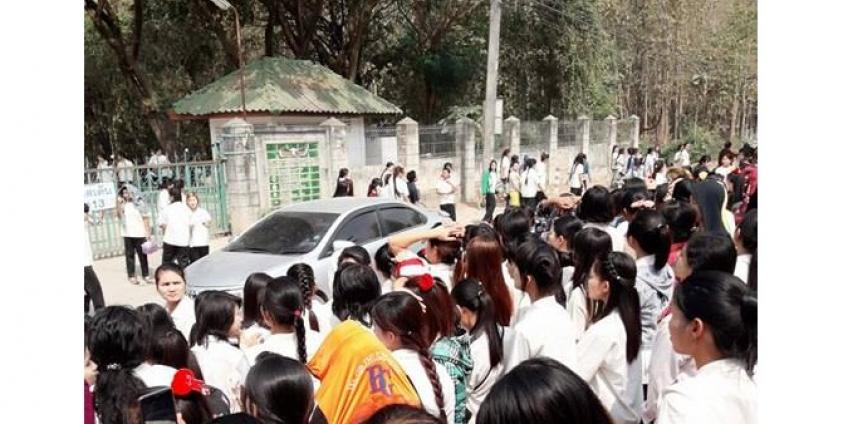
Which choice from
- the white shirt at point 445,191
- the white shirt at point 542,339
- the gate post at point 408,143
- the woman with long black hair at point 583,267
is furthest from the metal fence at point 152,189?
the white shirt at point 542,339

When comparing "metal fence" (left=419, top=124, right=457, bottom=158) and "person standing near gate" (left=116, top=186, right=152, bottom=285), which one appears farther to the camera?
"metal fence" (left=419, top=124, right=457, bottom=158)

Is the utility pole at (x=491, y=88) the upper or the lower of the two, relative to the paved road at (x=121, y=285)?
upper

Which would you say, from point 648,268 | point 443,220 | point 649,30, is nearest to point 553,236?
point 648,268

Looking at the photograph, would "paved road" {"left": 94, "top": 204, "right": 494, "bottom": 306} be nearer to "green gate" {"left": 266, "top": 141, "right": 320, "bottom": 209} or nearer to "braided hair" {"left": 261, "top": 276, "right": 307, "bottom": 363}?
"green gate" {"left": 266, "top": 141, "right": 320, "bottom": 209}

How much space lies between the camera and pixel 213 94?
15031 millimetres

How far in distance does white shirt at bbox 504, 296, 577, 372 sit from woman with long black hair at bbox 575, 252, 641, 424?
0.06 m

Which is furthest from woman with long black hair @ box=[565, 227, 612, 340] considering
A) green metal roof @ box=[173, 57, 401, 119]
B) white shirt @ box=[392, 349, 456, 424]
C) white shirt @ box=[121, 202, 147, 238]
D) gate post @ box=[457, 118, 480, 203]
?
gate post @ box=[457, 118, 480, 203]

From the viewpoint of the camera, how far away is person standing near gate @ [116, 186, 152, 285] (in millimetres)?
8305

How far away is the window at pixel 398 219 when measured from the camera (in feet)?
24.8

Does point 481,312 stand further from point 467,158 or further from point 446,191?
point 467,158

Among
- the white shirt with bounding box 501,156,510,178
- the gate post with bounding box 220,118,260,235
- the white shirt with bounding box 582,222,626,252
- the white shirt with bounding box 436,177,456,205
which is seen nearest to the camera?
the white shirt with bounding box 582,222,626,252

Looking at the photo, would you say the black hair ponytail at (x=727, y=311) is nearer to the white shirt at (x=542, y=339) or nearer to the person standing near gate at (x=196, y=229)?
the white shirt at (x=542, y=339)

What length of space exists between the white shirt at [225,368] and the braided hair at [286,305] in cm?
22

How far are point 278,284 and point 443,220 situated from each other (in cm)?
555
